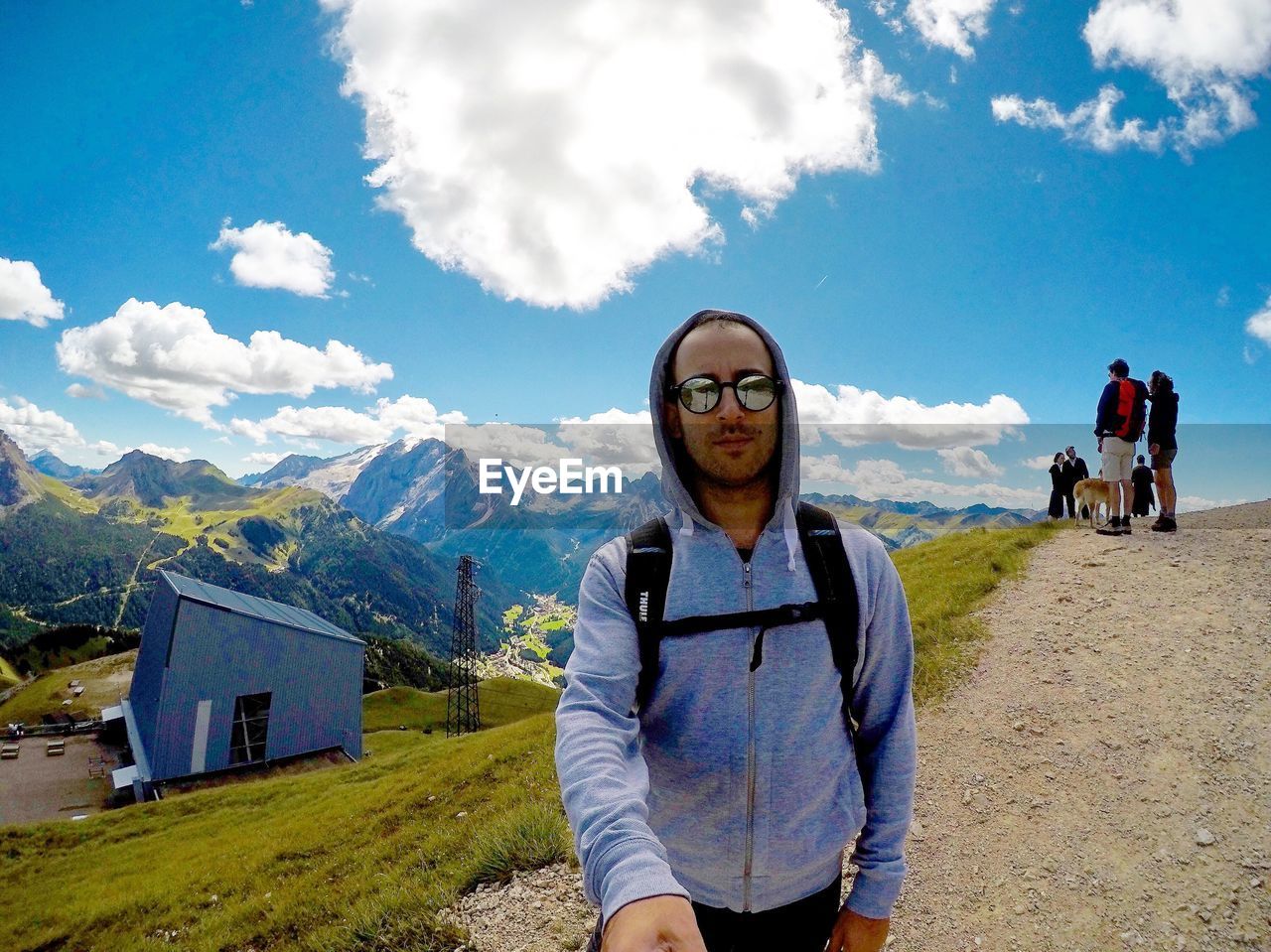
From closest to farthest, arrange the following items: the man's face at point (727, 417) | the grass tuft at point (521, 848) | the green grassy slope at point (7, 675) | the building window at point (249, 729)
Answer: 1. the man's face at point (727, 417)
2. the grass tuft at point (521, 848)
3. the building window at point (249, 729)
4. the green grassy slope at point (7, 675)

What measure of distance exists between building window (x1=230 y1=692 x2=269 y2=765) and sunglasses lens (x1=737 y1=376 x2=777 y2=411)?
40.8m

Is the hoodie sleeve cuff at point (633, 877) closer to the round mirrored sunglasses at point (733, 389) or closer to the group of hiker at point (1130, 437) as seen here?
the round mirrored sunglasses at point (733, 389)

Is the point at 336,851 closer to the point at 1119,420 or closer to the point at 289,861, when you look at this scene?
the point at 289,861

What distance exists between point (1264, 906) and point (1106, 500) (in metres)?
10.8

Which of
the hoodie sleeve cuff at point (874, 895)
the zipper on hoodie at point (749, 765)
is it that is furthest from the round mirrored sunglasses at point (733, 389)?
the hoodie sleeve cuff at point (874, 895)

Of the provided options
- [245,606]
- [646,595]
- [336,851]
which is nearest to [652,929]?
[646,595]

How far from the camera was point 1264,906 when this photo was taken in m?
4.63

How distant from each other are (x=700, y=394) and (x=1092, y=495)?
15.4 metres

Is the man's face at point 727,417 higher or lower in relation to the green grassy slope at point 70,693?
higher

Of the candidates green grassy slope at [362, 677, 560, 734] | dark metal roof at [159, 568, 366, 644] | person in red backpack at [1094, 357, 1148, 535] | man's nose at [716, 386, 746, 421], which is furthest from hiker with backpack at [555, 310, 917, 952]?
green grassy slope at [362, 677, 560, 734]

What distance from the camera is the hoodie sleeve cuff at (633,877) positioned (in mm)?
1289

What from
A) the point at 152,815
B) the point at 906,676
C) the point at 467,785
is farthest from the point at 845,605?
the point at 152,815

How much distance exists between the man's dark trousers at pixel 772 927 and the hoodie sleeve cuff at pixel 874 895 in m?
0.10

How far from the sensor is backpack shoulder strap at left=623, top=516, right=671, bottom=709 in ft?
6.10
